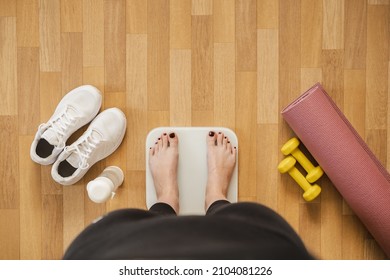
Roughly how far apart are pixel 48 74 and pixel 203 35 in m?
0.49

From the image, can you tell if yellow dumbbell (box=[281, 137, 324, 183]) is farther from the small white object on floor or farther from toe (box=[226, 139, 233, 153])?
the small white object on floor

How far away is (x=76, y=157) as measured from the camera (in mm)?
1244

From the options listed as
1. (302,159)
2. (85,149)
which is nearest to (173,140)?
(85,149)

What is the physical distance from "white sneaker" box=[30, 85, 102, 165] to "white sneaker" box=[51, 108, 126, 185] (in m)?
0.03

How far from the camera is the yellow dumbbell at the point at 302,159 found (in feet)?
4.04

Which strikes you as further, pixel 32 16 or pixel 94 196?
pixel 32 16

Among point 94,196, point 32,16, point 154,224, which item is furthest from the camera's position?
point 32,16

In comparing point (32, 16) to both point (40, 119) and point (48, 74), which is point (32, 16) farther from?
point (40, 119)

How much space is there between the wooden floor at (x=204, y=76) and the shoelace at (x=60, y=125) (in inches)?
3.2

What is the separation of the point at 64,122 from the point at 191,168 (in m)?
0.40

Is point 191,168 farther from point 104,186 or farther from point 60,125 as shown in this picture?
point 60,125

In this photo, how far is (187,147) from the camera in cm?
129

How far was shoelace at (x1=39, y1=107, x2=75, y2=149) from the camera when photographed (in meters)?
1.22

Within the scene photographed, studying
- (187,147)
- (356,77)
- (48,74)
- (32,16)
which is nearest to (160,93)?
(187,147)
